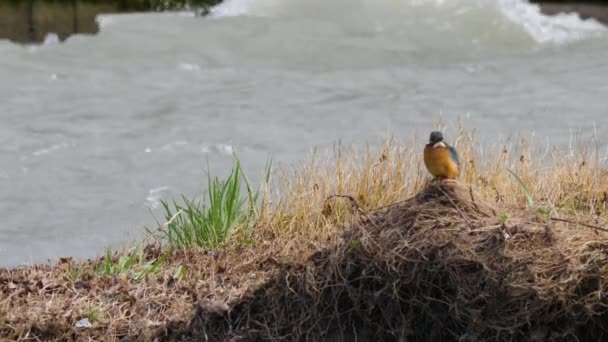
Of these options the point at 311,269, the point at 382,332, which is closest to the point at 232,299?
the point at 311,269

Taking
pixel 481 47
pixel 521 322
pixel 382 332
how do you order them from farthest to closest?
pixel 481 47 < pixel 382 332 < pixel 521 322

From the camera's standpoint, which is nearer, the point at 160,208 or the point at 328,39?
the point at 160,208

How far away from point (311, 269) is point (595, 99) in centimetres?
765

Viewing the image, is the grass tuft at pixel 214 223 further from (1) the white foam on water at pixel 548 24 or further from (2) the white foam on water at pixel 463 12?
(1) the white foam on water at pixel 548 24

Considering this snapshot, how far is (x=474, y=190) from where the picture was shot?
4.60 m

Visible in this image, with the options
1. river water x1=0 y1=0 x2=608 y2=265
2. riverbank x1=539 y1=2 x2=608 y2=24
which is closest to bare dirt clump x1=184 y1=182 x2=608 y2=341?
river water x1=0 y1=0 x2=608 y2=265

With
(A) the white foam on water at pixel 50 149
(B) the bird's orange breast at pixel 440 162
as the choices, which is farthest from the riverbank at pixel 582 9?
(B) the bird's orange breast at pixel 440 162

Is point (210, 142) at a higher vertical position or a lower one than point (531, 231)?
lower

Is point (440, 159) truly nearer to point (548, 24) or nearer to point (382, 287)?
point (382, 287)

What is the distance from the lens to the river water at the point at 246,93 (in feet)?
31.9

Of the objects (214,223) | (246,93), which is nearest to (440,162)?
(214,223)

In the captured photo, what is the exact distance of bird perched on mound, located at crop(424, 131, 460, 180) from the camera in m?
4.31

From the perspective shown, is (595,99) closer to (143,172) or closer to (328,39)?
(328,39)

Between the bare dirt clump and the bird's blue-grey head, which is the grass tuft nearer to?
the bare dirt clump
